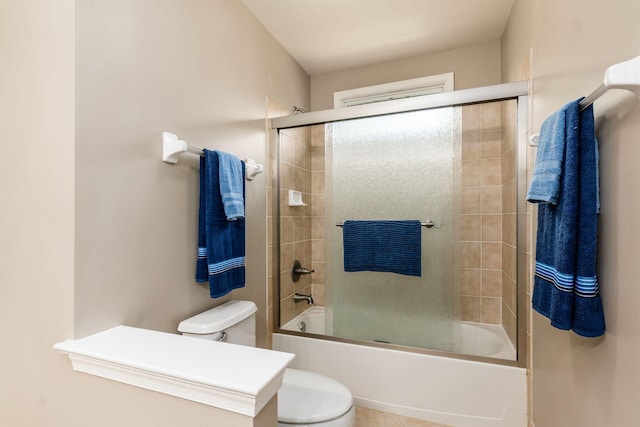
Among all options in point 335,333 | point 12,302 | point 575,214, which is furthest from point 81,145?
point 335,333

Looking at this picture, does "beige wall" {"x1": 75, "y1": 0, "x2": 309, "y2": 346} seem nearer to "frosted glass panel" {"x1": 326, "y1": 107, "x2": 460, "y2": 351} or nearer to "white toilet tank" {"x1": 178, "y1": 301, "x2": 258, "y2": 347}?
"white toilet tank" {"x1": 178, "y1": 301, "x2": 258, "y2": 347}

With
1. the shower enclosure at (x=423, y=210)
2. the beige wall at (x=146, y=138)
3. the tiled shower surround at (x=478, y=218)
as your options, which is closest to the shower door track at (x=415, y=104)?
the shower enclosure at (x=423, y=210)

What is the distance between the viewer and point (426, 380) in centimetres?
172

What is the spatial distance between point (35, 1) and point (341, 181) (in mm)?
1519

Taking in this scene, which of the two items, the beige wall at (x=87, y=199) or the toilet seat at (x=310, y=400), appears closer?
the beige wall at (x=87, y=199)

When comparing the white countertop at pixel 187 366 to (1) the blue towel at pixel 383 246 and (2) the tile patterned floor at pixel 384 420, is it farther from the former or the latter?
(2) the tile patterned floor at pixel 384 420

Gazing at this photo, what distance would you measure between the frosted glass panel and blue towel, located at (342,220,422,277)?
0.04m

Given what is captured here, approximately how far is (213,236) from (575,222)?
1.33 metres

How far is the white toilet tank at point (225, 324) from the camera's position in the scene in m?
1.29

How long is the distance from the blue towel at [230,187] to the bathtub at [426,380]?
107 cm

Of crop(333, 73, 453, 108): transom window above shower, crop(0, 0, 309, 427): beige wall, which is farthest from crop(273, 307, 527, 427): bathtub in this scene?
crop(333, 73, 453, 108): transom window above shower

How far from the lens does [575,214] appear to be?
0.89 m

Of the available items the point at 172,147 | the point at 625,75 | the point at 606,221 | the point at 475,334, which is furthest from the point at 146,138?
the point at 475,334

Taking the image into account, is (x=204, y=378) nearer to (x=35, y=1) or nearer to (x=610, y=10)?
(x=35, y=1)
